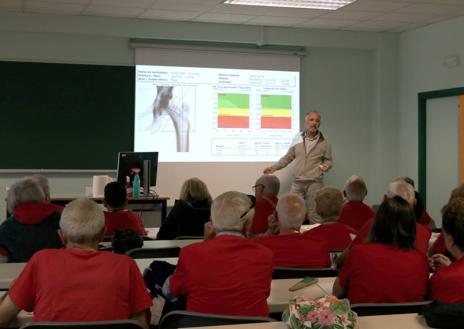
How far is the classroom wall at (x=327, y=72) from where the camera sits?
779cm

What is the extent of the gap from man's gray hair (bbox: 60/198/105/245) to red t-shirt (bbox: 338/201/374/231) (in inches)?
104

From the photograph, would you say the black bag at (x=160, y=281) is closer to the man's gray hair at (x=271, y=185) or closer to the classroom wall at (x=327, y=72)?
the man's gray hair at (x=271, y=185)

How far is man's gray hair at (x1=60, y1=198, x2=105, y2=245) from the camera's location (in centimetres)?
240

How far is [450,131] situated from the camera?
8148 mm

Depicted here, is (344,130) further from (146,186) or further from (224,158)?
(146,186)

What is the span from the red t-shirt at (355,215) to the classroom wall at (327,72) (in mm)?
3828

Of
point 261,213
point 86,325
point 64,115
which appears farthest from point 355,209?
point 64,115

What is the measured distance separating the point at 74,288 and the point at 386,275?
1344mm

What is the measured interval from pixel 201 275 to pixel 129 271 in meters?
0.33

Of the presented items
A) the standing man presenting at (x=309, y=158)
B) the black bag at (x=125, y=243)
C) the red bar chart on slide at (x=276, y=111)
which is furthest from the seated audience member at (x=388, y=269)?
the red bar chart on slide at (x=276, y=111)

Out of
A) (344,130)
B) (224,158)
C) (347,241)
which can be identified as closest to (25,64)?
(224,158)

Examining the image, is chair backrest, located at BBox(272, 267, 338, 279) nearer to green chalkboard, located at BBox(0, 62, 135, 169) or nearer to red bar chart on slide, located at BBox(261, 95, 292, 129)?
green chalkboard, located at BBox(0, 62, 135, 169)

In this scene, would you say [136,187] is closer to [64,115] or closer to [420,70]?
[64,115]

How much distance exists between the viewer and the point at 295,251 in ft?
10.7
